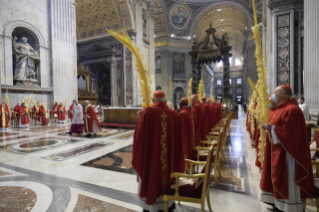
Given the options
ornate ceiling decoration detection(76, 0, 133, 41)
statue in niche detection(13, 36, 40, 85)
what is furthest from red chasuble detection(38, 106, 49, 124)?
ornate ceiling decoration detection(76, 0, 133, 41)

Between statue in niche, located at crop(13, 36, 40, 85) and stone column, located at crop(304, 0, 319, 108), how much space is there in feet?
41.7

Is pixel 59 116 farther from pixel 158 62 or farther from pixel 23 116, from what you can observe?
pixel 158 62

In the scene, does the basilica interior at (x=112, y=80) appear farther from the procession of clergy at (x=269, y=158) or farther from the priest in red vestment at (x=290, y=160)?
the priest in red vestment at (x=290, y=160)

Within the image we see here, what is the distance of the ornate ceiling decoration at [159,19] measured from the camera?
21.5 m

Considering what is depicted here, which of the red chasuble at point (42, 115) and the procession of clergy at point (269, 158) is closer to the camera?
the procession of clergy at point (269, 158)

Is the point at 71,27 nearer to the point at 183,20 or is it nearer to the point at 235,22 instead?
the point at 183,20

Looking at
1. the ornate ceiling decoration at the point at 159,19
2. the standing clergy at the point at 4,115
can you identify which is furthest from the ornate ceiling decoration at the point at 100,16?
the standing clergy at the point at 4,115

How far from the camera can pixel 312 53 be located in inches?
191

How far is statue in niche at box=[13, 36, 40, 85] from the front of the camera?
10171 mm

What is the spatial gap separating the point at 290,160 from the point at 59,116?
1189 centimetres

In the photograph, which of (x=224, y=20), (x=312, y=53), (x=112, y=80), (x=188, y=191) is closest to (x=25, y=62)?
(x=112, y=80)

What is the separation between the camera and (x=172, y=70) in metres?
23.7

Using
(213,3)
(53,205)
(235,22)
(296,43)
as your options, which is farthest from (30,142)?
(235,22)

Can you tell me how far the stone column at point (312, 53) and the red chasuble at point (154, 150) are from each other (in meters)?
4.66
